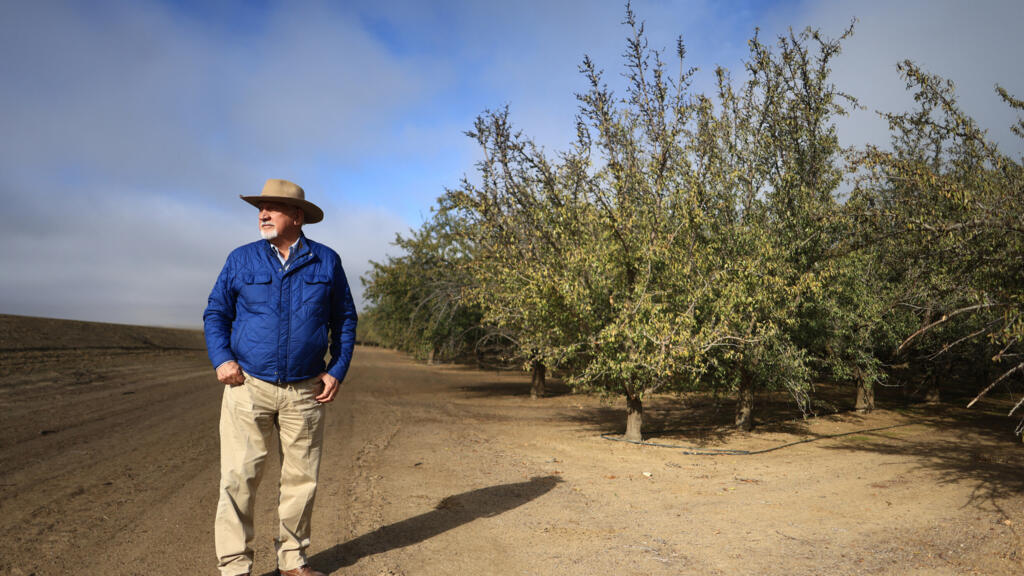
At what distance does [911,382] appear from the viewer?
75.9ft

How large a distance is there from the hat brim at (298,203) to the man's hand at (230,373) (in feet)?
3.44

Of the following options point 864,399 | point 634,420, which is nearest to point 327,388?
point 634,420

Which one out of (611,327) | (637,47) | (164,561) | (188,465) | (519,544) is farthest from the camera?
(637,47)

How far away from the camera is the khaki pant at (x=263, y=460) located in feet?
11.7

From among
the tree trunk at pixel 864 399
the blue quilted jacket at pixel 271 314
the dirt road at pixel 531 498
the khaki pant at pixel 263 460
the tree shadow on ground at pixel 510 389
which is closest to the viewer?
the khaki pant at pixel 263 460

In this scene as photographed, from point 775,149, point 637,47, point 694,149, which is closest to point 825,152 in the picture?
point 775,149

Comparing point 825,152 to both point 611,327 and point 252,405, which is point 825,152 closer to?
point 611,327

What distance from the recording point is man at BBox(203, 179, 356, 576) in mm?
3631

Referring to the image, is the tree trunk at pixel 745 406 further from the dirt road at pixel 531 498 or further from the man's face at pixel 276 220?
the man's face at pixel 276 220

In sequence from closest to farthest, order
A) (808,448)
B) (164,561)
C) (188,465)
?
(164,561) → (188,465) → (808,448)

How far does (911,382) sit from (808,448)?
639 inches

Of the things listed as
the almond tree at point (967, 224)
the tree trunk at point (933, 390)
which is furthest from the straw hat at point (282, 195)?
the tree trunk at point (933, 390)

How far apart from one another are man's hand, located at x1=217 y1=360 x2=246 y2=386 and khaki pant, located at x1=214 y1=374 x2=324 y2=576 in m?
0.08

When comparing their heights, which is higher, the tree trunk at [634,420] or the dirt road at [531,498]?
the tree trunk at [634,420]
